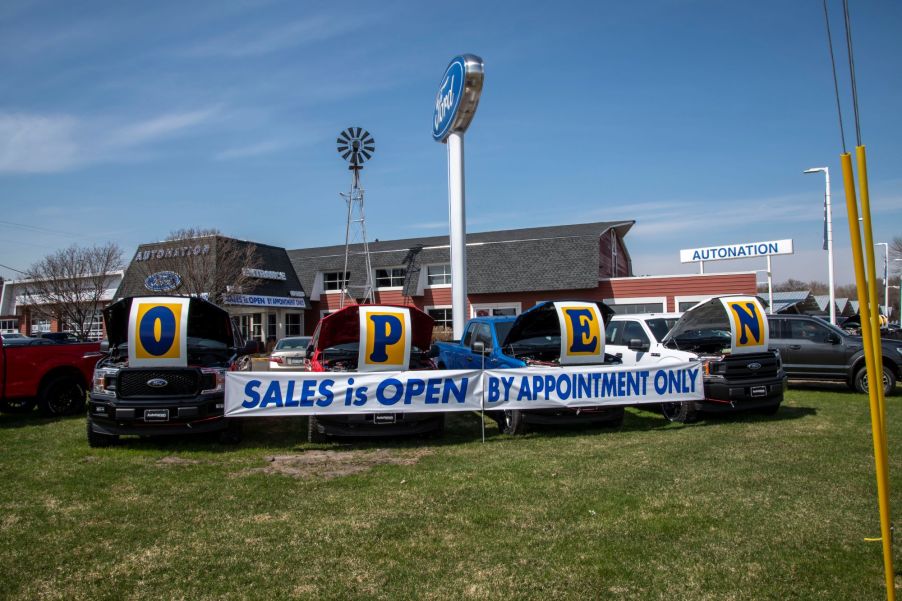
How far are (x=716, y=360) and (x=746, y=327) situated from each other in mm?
743

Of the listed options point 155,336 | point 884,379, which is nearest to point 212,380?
point 155,336

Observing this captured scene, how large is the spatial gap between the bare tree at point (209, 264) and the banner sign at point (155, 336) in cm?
2142

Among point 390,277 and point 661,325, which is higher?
point 390,277

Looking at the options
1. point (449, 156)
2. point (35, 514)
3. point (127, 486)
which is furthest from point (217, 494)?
point (449, 156)

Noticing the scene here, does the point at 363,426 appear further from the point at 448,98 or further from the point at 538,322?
the point at 448,98

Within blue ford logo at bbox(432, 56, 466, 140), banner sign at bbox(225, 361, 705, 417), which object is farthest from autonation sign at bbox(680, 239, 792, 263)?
banner sign at bbox(225, 361, 705, 417)

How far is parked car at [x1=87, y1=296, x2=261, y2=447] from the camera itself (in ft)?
27.8

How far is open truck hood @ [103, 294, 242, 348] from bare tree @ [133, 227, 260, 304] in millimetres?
19535

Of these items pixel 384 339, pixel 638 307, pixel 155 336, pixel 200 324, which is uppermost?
pixel 638 307

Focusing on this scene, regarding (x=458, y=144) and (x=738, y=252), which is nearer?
(x=458, y=144)

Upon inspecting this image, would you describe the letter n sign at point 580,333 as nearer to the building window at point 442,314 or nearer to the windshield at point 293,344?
the windshield at point 293,344

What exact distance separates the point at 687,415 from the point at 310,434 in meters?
5.92

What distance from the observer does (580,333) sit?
33.2ft

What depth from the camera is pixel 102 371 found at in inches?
345
